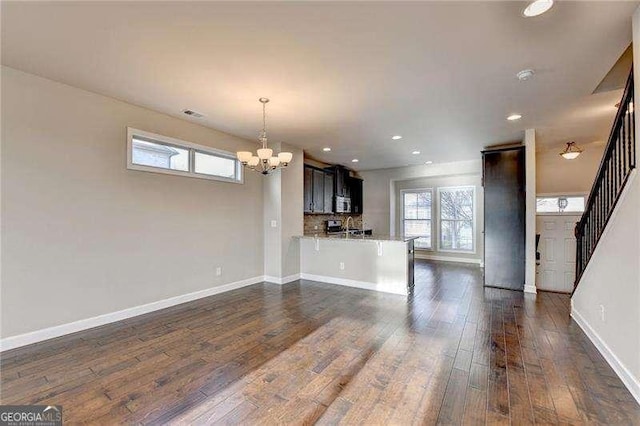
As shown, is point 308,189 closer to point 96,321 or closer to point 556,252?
point 96,321

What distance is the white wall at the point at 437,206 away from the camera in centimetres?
747

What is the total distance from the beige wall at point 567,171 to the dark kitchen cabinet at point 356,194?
4.48 meters

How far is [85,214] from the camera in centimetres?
325

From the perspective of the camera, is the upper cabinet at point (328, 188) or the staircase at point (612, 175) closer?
the staircase at point (612, 175)

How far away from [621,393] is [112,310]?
4.94 meters

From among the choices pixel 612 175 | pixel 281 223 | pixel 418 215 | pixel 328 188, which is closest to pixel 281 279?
pixel 281 223

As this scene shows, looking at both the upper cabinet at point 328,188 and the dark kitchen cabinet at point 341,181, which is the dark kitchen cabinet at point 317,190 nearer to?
the upper cabinet at point 328,188

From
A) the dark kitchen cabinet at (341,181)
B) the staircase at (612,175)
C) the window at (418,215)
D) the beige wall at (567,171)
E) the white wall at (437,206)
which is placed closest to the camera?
the staircase at (612,175)

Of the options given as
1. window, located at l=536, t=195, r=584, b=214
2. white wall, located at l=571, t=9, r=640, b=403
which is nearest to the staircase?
white wall, located at l=571, t=9, r=640, b=403

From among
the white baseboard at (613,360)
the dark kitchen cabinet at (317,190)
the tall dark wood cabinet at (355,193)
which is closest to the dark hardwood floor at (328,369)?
the white baseboard at (613,360)

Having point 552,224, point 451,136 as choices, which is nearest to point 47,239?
point 451,136

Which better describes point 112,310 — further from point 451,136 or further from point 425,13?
point 451,136

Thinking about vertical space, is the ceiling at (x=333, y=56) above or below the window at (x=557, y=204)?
above

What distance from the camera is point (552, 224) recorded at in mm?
4879
